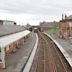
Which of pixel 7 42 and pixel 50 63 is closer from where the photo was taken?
pixel 50 63

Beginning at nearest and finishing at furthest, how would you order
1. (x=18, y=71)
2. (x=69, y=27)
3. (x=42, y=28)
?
(x=18, y=71)
(x=69, y=27)
(x=42, y=28)

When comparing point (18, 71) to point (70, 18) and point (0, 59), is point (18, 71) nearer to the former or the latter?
point (0, 59)

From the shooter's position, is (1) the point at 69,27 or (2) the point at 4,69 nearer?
(2) the point at 4,69

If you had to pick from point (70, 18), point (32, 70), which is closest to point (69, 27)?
point (70, 18)

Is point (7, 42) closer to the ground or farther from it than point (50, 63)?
farther from it

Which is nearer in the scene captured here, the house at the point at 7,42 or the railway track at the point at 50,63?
the house at the point at 7,42

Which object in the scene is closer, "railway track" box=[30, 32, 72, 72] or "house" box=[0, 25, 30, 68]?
"house" box=[0, 25, 30, 68]

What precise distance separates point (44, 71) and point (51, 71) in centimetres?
78

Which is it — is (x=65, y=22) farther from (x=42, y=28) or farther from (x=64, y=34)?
(x=42, y=28)

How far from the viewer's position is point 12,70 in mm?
24234

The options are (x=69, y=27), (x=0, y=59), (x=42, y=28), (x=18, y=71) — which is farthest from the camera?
(x=42, y=28)

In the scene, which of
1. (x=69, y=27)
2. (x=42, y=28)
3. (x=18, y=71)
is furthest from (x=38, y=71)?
(x=42, y=28)

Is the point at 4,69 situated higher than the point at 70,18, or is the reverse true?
the point at 70,18

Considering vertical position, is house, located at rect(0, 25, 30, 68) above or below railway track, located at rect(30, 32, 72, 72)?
above
